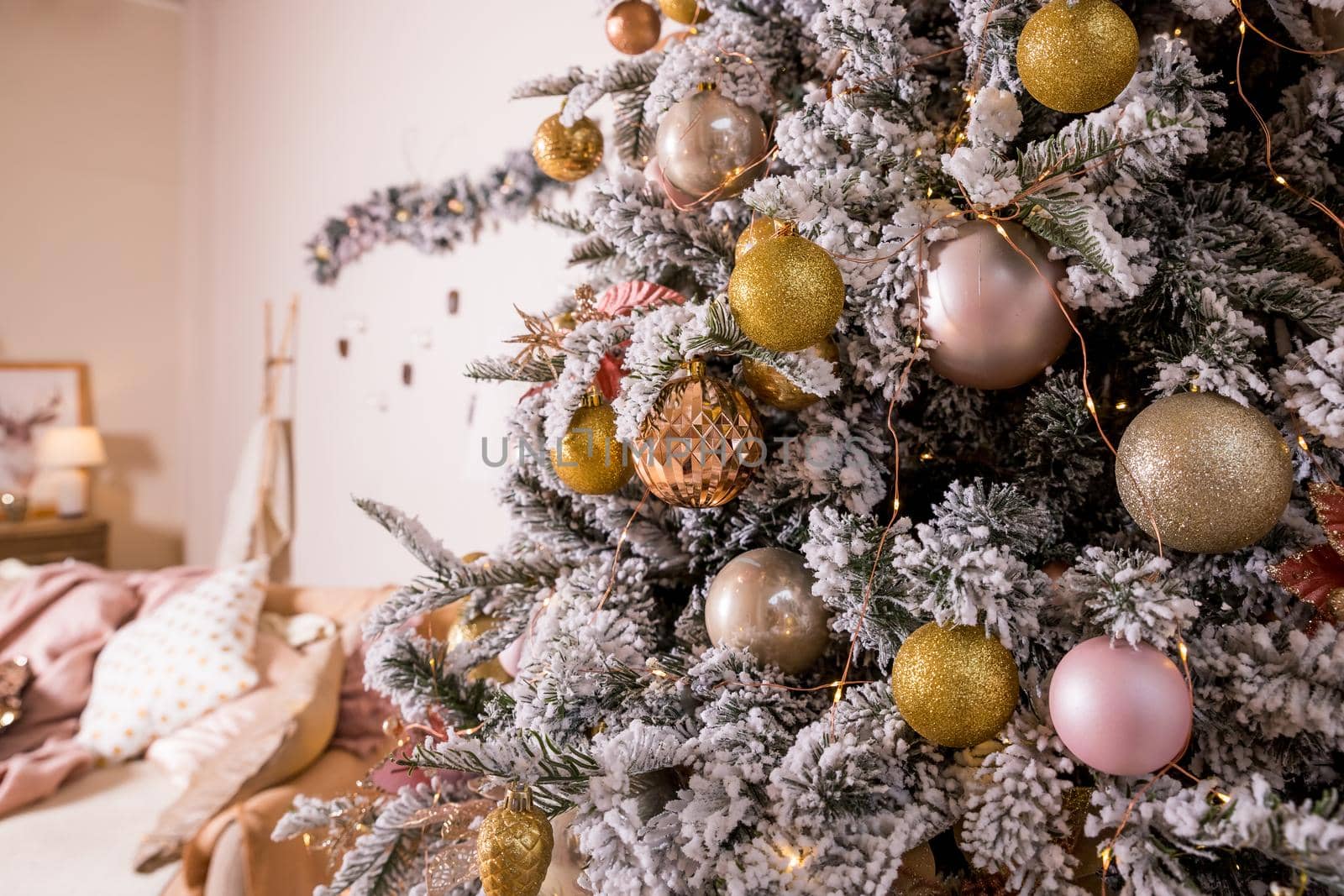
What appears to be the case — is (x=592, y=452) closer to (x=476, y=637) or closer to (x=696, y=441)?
(x=696, y=441)

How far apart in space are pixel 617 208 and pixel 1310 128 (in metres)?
0.47

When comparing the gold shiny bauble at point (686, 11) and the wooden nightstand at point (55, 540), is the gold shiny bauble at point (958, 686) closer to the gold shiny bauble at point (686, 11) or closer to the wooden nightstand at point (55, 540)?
the gold shiny bauble at point (686, 11)

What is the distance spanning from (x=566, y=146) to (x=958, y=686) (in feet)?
2.15

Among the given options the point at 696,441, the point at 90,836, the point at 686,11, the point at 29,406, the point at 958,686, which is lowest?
the point at 90,836

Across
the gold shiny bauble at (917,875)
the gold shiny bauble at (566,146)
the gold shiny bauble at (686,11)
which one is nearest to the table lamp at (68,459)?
the gold shiny bauble at (566,146)

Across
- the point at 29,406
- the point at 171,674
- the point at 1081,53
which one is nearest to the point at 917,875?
the point at 1081,53

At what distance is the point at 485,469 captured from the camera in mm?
1755

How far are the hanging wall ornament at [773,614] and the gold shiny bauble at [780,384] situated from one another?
0.36ft

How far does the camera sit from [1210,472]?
0.46m

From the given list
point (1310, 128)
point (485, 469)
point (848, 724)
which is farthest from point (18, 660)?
point (1310, 128)

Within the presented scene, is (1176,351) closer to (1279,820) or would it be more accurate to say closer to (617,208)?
(1279,820)

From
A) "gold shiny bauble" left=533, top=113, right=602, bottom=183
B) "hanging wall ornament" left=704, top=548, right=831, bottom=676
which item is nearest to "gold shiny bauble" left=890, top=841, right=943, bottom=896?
"hanging wall ornament" left=704, top=548, right=831, bottom=676

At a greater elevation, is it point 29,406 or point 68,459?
point 29,406

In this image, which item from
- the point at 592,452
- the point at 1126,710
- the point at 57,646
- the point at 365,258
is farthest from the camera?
the point at 365,258
